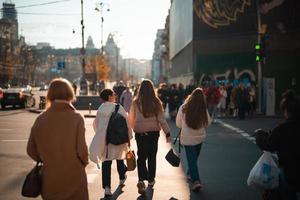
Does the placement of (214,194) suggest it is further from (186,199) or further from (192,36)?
(192,36)

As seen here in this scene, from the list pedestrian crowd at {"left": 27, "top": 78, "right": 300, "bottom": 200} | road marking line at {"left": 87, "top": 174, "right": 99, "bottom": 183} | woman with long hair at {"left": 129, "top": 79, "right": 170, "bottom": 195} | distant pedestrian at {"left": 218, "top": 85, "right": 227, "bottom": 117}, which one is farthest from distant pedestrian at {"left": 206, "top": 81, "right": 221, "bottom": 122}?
woman with long hair at {"left": 129, "top": 79, "right": 170, "bottom": 195}

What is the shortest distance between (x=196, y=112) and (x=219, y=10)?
103 feet

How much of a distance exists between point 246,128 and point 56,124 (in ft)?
50.2

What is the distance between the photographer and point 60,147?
15.9 ft

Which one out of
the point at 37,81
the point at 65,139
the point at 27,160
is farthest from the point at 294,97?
the point at 37,81

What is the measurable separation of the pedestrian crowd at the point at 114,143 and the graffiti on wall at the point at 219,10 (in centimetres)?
3011

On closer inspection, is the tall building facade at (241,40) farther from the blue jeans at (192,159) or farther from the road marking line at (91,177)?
the blue jeans at (192,159)

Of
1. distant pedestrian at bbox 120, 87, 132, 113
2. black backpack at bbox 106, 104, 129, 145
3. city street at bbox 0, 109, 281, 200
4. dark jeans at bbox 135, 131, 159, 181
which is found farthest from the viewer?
distant pedestrian at bbox 120, 87, 132, 113

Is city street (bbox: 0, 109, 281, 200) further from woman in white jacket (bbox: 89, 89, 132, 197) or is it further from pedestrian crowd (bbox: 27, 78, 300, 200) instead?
woman in white jacket (bbox: 89, 89, 132, 197)

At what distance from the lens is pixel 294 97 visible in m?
5.62

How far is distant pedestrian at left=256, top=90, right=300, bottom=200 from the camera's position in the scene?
5.38 meters

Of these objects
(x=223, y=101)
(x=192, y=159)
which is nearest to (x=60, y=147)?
(x=192, y=159)

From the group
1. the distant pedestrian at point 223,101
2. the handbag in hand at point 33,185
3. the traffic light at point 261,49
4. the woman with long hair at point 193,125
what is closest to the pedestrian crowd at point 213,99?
the distant pedestrian at point 223,101

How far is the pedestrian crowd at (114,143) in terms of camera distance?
4.82m
